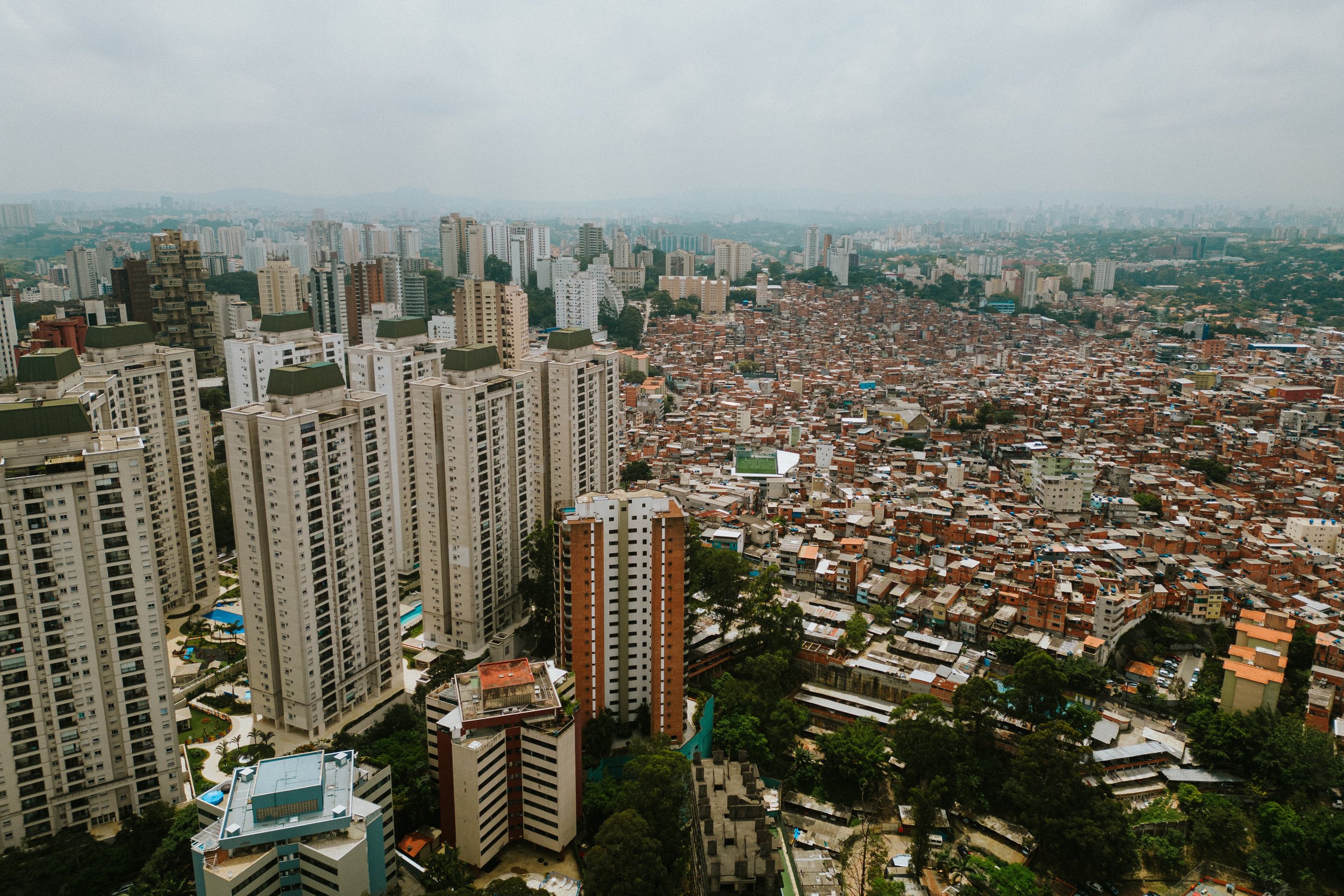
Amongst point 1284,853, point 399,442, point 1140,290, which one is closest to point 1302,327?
point 1140,290

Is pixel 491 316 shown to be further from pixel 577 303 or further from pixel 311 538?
pixel 311 538

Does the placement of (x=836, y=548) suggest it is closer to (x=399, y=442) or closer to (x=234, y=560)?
(x=399, y=442)

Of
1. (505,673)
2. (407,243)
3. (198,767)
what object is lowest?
(198,767)

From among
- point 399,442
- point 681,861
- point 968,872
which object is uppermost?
point 399,442

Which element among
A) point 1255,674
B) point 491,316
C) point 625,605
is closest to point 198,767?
point 625,605

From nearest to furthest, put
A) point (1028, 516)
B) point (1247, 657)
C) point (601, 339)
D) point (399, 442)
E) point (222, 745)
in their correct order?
point (222, 745), point (1247, 657), point (399, 442), point (1028, 516), point (601, 339)
